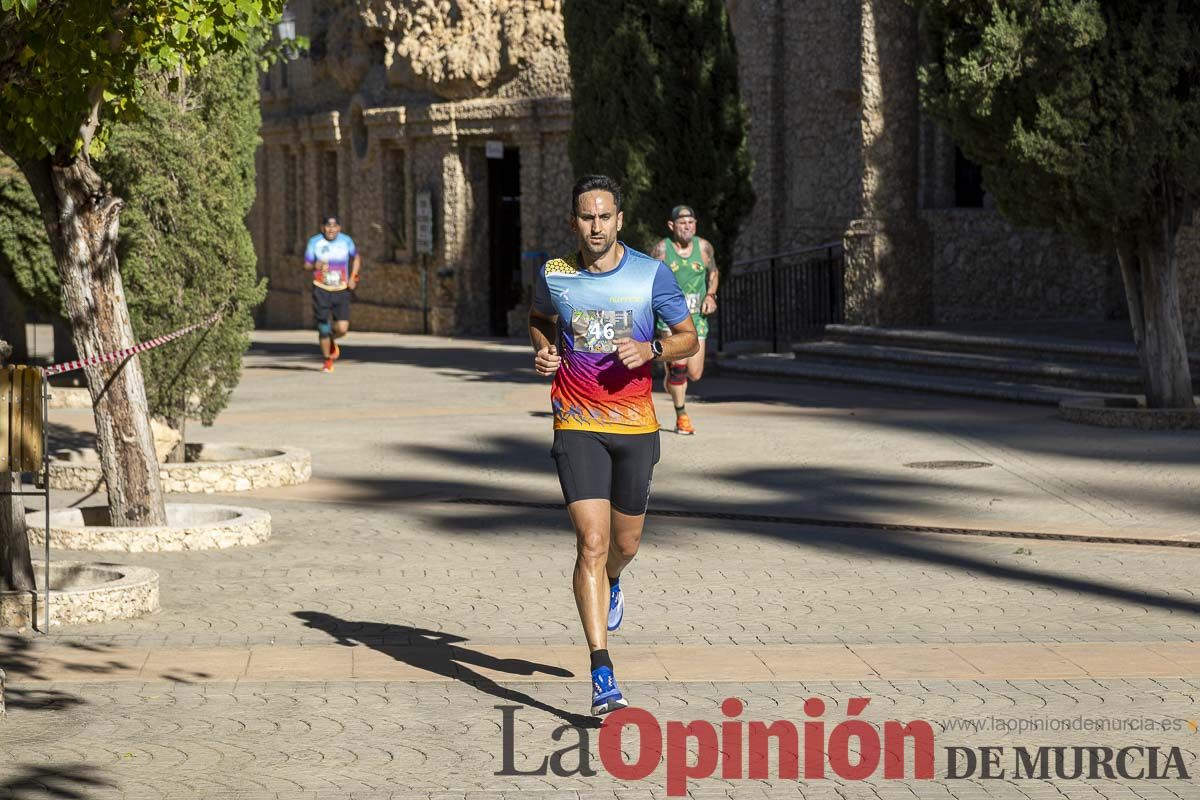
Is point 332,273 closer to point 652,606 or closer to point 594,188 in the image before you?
point 652,606

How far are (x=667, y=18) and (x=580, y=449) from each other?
52.5 ft

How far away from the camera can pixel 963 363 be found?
68.6 feet

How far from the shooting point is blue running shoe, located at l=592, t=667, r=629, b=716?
7004 mm

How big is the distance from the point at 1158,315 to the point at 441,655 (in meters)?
9.89

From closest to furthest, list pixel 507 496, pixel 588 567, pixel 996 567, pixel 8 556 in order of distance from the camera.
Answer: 1. pixel 588 567
2. pixel 8 556
3. pixel 996 567
4. pixel 507 496

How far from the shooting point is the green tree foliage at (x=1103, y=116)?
1593cm

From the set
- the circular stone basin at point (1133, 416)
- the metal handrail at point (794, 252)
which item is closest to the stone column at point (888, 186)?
the metal handrail at point (794, 252)

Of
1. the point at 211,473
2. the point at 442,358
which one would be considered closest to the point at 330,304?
the point at 442,358

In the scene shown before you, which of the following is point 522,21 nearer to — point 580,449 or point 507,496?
point 507,496

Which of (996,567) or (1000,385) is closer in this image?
(996,567)

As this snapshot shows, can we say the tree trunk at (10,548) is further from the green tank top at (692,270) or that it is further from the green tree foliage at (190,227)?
the green tank top at (692,270)

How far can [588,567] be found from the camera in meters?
7.32

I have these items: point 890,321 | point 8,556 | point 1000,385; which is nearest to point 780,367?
point 890,321

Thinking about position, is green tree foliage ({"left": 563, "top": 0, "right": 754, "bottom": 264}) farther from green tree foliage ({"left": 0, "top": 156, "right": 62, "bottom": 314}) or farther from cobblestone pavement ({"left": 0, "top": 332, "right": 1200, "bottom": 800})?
green tree foliage ({"left": 0, "top": 156, "right": 62, "bottom": 314})
